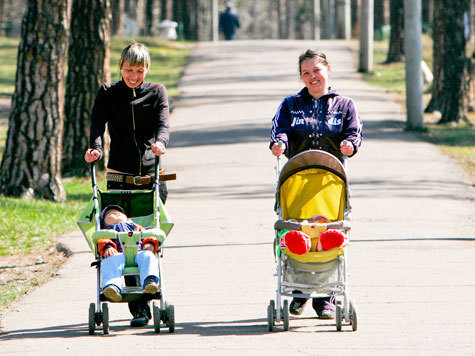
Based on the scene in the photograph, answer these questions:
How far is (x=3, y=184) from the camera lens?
12266mm

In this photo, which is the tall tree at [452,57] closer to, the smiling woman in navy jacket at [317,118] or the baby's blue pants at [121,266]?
the smiling woman in navy jacket at [317,118]

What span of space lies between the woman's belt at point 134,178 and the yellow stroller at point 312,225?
2.73 ft

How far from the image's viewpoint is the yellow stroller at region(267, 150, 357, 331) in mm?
6246

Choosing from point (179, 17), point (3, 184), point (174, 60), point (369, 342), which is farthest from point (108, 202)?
point (179, 17)

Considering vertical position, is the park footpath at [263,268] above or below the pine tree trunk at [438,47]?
below

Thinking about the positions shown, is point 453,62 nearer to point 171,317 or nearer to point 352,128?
point 352,128

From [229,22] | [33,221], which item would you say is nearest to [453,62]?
[33,221]

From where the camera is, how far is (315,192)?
638 cm

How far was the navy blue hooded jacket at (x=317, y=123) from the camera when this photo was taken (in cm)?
650

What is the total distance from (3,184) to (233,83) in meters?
15.9

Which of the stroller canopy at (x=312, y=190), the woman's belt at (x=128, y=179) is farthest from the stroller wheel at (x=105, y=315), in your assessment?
the stroller canopy at (x=312, y=190)

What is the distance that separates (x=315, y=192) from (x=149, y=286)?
1262 mm


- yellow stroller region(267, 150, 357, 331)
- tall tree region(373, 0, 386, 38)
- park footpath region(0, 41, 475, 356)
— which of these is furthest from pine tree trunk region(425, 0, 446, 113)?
tall tree region(373, 0, 386, 38)

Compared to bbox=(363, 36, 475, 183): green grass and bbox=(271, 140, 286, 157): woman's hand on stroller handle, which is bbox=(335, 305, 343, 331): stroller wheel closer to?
bbox=(271, 140, 286, 157): woman's hand on stroller handle
